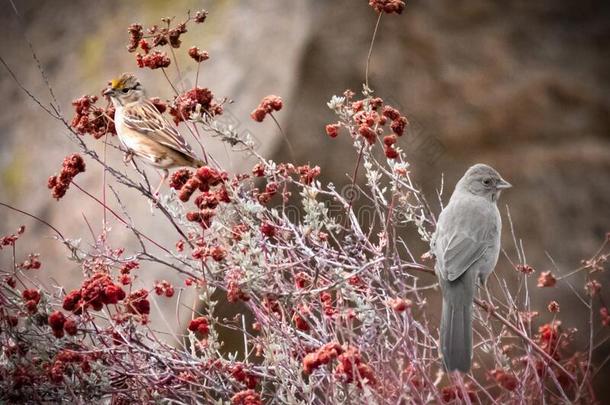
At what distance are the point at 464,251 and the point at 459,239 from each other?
0.05 m

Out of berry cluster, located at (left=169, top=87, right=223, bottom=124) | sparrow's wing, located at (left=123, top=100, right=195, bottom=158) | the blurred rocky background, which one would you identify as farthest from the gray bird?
the blurred rocky background

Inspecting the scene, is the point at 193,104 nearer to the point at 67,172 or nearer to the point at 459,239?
the point at 67,172

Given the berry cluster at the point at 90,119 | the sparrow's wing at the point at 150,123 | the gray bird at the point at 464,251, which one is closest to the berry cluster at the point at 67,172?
the berry cluster at the point at 90,119

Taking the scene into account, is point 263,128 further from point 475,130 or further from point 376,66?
point 475,130

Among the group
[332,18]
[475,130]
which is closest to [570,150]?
[475,130]

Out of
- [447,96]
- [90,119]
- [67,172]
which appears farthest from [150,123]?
[447,96]

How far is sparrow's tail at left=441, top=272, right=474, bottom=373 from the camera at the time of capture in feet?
9.13

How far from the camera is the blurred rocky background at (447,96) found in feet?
19.0

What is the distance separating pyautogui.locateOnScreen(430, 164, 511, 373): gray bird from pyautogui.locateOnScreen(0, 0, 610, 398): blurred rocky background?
2146mm

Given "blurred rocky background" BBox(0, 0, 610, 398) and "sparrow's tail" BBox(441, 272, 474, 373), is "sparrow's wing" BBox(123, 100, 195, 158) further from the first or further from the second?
"blurred rocky background" BBox(0, 0, 610, 398)

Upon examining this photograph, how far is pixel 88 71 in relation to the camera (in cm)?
691

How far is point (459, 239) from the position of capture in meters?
3.27

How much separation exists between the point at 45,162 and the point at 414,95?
2.76 metres

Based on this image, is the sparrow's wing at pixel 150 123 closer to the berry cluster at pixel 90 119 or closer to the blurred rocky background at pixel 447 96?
the berry cluster at pixel 90 119
